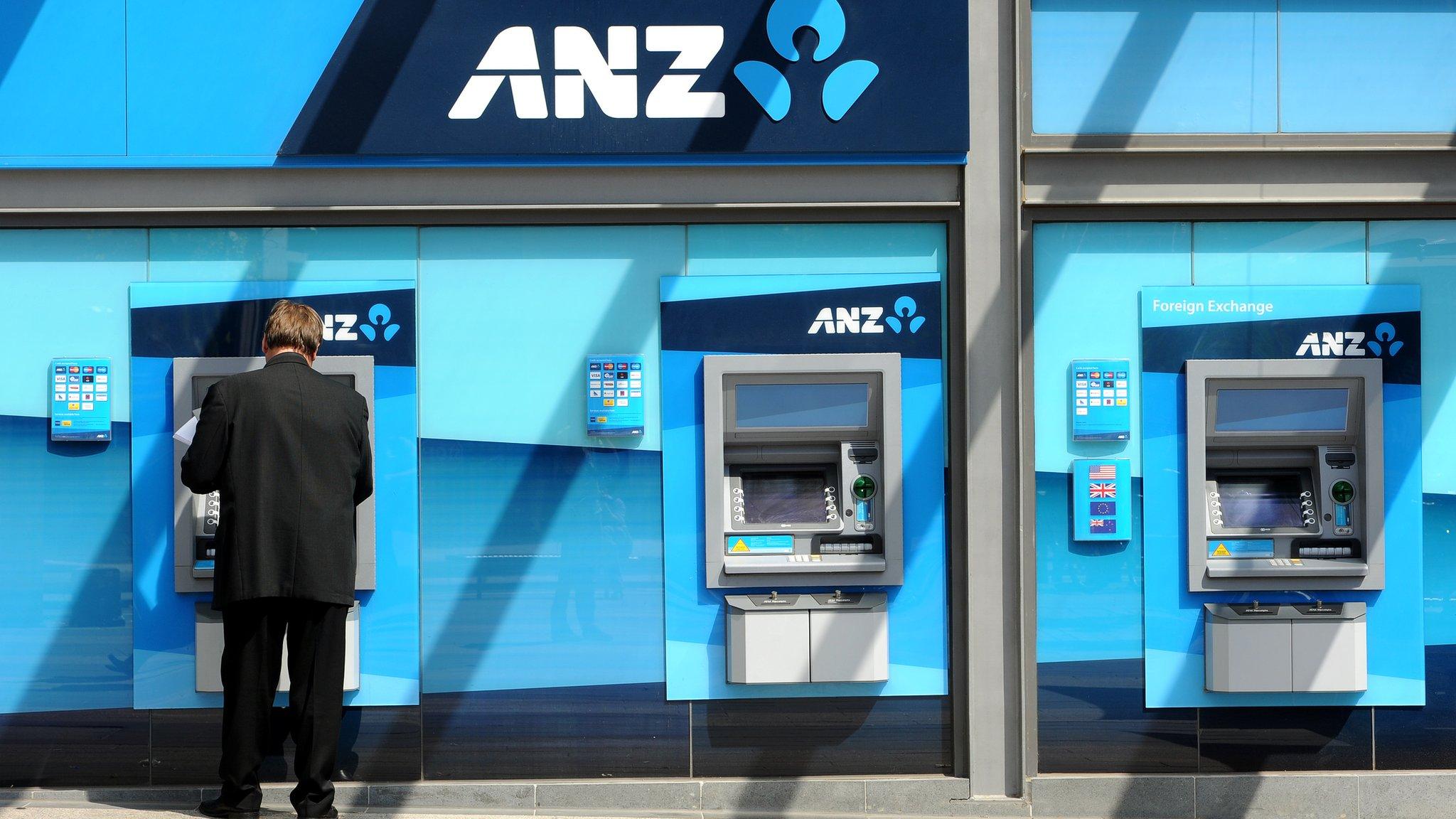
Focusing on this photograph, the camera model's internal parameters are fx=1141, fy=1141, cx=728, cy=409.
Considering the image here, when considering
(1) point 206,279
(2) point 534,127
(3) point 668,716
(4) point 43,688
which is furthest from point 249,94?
(3) point 668,716

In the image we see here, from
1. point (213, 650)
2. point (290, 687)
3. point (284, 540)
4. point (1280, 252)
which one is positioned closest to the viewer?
point (284, 540)

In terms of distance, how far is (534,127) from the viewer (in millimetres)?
4246

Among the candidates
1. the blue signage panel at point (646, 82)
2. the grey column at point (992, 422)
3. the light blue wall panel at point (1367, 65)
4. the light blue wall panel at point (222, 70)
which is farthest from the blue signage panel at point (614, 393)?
the light blue wall panel at point (1367, 65)

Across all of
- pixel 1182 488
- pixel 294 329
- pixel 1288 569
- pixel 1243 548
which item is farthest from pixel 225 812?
pixel 1288 569

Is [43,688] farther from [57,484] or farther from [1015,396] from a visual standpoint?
[1015,396]

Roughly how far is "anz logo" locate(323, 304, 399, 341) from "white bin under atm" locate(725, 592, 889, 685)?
1.65 m

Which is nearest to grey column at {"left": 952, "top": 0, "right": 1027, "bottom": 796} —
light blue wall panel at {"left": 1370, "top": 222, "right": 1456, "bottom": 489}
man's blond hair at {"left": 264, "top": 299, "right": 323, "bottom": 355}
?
light blue wall panel at {"left": 1370, "top": 222, "right": 1456, "bottom": 489}

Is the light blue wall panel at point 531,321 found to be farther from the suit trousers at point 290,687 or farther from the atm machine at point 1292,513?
the atm machine at point 1292,513

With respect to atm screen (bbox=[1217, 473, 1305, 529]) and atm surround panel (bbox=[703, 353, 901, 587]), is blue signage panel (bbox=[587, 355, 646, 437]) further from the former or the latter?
atm screen (bbox=[1217, 473, 1305, 529])

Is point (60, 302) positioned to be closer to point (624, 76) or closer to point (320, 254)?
point (320, 254)

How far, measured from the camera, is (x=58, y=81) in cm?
421

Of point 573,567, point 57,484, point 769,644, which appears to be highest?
point 57,484

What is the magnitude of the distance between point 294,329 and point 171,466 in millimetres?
931

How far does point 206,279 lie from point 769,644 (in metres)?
2.51
